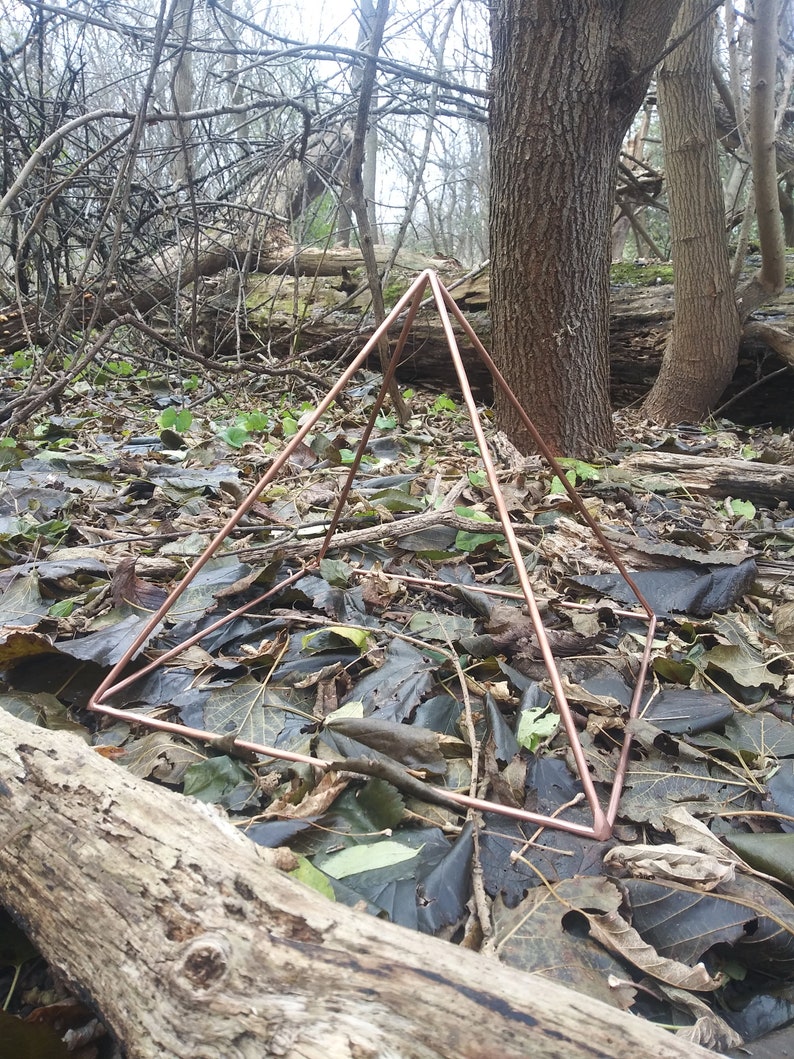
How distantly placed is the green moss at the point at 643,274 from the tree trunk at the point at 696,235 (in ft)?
1.63

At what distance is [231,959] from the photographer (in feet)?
1.69

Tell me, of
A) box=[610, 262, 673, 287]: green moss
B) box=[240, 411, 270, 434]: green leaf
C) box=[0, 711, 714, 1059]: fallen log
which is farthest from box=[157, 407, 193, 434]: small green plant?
box=[610, 262, 673, 287]: green moss

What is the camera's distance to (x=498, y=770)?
975 millimetres

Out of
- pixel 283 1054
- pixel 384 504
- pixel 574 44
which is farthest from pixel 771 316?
pixel 283 1054

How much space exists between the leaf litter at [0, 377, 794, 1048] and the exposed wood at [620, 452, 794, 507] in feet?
0.22

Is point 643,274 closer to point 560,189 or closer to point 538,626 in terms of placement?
point 560,189

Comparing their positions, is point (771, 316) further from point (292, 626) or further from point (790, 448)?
point (292, 626)

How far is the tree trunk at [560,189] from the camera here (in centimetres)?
224

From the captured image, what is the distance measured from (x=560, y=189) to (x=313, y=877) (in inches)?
95.1

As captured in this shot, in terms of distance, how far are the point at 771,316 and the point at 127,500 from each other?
3417 mm

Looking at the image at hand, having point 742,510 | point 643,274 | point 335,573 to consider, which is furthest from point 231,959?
point 643,274

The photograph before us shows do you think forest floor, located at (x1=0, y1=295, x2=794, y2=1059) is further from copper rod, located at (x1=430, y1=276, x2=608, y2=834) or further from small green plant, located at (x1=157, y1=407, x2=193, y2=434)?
small green plant, located at (x1=157, y1=407, x2=193, y2=434)

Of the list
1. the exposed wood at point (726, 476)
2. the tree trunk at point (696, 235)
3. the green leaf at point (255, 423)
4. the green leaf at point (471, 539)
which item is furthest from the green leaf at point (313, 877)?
the tree trunk at point (696, 235)

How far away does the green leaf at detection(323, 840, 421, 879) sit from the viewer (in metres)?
0.79
